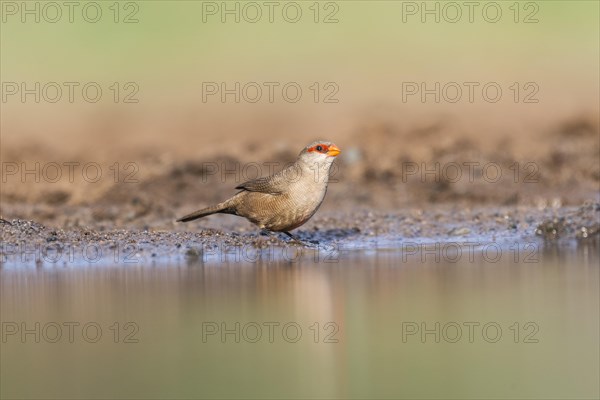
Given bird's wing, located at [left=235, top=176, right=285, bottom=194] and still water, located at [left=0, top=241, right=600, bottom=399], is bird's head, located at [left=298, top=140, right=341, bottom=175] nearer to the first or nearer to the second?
bird's wing, located at [left=235, top=176, right=285, bottom=194]

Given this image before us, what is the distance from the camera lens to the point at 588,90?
71.7ft

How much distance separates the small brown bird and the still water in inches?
32.6

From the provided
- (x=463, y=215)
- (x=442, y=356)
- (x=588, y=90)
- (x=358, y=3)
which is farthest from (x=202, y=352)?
(x=358, y=3)

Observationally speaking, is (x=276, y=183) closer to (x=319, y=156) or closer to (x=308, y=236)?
(x=319, y=156)

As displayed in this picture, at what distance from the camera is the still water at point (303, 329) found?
6.89 meters

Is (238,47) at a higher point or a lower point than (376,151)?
higher

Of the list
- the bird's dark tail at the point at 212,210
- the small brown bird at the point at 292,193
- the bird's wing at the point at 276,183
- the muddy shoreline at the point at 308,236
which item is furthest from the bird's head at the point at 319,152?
the bird's dark tail at the point at 212,210

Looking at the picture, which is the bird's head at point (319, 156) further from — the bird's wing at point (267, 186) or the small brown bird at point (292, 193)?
the bird's wing at point (267, 186)

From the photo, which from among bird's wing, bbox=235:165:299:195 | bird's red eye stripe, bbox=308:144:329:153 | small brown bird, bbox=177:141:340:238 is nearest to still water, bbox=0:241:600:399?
small brown bird, bbox=177:141:340:238

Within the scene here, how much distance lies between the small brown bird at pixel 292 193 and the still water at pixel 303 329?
0.83m

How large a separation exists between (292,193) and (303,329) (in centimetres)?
361

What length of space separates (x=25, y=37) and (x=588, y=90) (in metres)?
10.3

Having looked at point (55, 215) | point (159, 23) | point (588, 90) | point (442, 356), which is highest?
point (159, 23)

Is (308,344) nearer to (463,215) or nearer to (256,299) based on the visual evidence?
(256,299)
